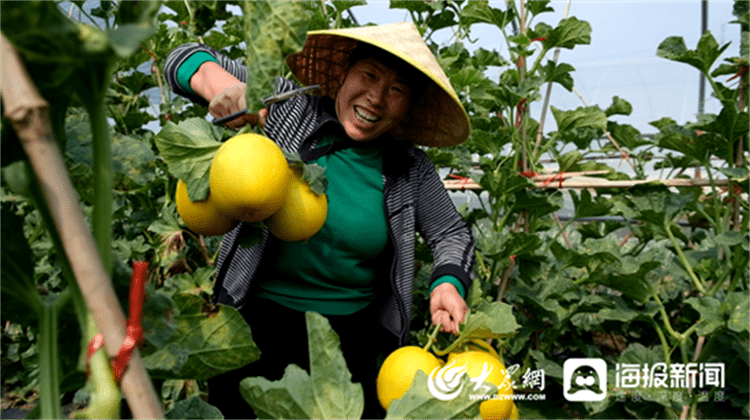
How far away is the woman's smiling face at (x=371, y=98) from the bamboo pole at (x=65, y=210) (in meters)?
1.12

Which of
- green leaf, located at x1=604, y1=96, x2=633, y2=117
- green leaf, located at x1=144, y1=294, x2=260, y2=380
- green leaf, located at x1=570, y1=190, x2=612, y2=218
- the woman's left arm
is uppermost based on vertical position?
green leaf, located at x1=144, y1=294, x2=260, y2=380

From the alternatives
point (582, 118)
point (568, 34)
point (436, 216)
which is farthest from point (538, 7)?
point (436, 216)

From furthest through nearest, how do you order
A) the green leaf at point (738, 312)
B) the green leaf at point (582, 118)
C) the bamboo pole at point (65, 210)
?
the green leaf at point (582, 118)
the green leaf at point (738, 312)
the bamboo pole at point (65, 210)

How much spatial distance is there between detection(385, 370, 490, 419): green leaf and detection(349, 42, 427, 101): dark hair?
102 cm

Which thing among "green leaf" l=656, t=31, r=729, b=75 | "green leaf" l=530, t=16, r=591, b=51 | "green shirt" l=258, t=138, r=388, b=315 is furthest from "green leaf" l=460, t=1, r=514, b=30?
"green shirt" l=258, t=138, r=388, b=315

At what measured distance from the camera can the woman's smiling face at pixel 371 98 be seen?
1359 millimetres

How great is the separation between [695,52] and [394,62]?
1.14 metres

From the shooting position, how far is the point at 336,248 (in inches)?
55.7

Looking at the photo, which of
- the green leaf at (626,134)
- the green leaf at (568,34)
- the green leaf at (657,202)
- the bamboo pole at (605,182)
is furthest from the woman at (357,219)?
the green leaf at (626,134)

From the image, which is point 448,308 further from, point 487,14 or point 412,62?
point 487,14

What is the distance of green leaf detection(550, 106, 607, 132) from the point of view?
203 centimetres

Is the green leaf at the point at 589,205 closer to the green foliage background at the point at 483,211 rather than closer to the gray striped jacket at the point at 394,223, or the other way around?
the green foliage background at the point at 483,211

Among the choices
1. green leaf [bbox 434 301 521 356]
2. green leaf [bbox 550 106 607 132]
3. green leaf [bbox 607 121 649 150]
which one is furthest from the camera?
green leaf [bbox 607 121 649 150]

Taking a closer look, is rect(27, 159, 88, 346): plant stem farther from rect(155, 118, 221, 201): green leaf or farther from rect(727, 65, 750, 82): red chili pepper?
rect(727, 65, 750, 82): red chili pepper
